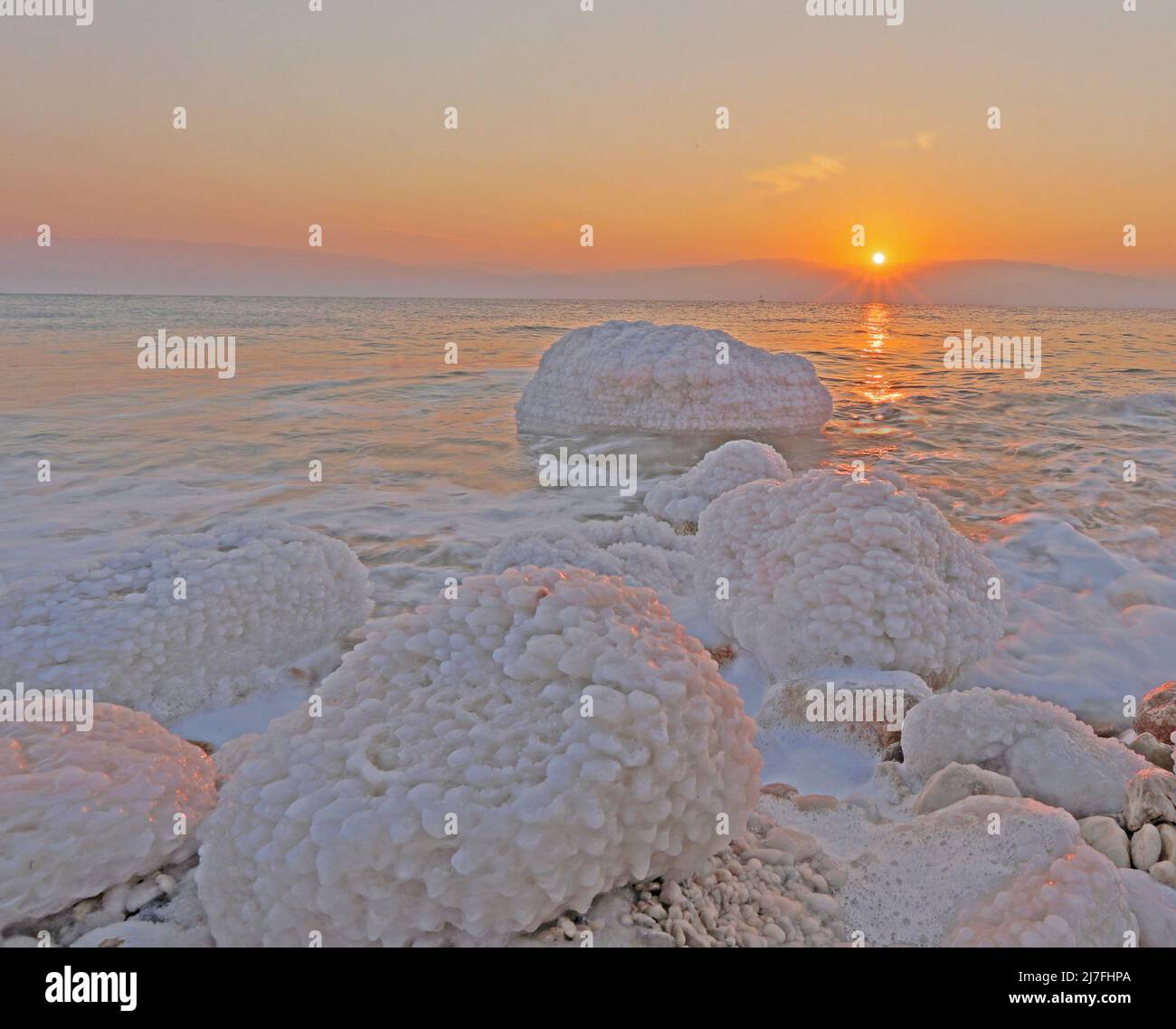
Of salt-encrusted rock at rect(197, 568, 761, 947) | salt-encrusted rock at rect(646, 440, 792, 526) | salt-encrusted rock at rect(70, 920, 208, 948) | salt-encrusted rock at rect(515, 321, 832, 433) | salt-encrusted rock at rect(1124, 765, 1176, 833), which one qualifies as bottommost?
salt-encrusted rock at rect(70, 920, 208, 948)

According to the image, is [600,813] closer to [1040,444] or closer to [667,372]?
[667,372]

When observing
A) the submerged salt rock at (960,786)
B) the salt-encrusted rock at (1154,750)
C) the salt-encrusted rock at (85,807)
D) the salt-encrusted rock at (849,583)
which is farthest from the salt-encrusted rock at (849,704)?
the salt-encrusted rock at (85,807)

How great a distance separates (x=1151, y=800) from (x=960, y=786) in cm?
42

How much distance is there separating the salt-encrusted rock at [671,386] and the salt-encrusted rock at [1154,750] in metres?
6.08

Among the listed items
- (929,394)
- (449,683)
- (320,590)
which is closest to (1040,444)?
(929,394)

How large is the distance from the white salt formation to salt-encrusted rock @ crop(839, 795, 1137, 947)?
2148mm

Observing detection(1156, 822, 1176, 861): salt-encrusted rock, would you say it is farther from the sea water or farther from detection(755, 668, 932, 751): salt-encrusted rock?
the sea water

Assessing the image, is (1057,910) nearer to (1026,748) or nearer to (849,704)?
(1026,748)

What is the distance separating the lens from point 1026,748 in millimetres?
2248

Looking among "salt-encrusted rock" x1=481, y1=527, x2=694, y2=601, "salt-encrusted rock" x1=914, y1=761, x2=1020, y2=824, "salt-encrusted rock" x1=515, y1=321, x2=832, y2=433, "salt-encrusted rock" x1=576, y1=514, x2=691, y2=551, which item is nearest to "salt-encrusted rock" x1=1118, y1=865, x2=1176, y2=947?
"salt-encrusted rock" x1=914, y1=761, x2=1020, y2=824

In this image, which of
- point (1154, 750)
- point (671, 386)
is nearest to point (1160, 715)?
point (1154, 750)

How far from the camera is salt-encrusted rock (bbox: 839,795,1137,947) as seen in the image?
1519 mm

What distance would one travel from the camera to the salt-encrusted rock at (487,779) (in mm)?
1453

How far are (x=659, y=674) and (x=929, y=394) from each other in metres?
11.4
